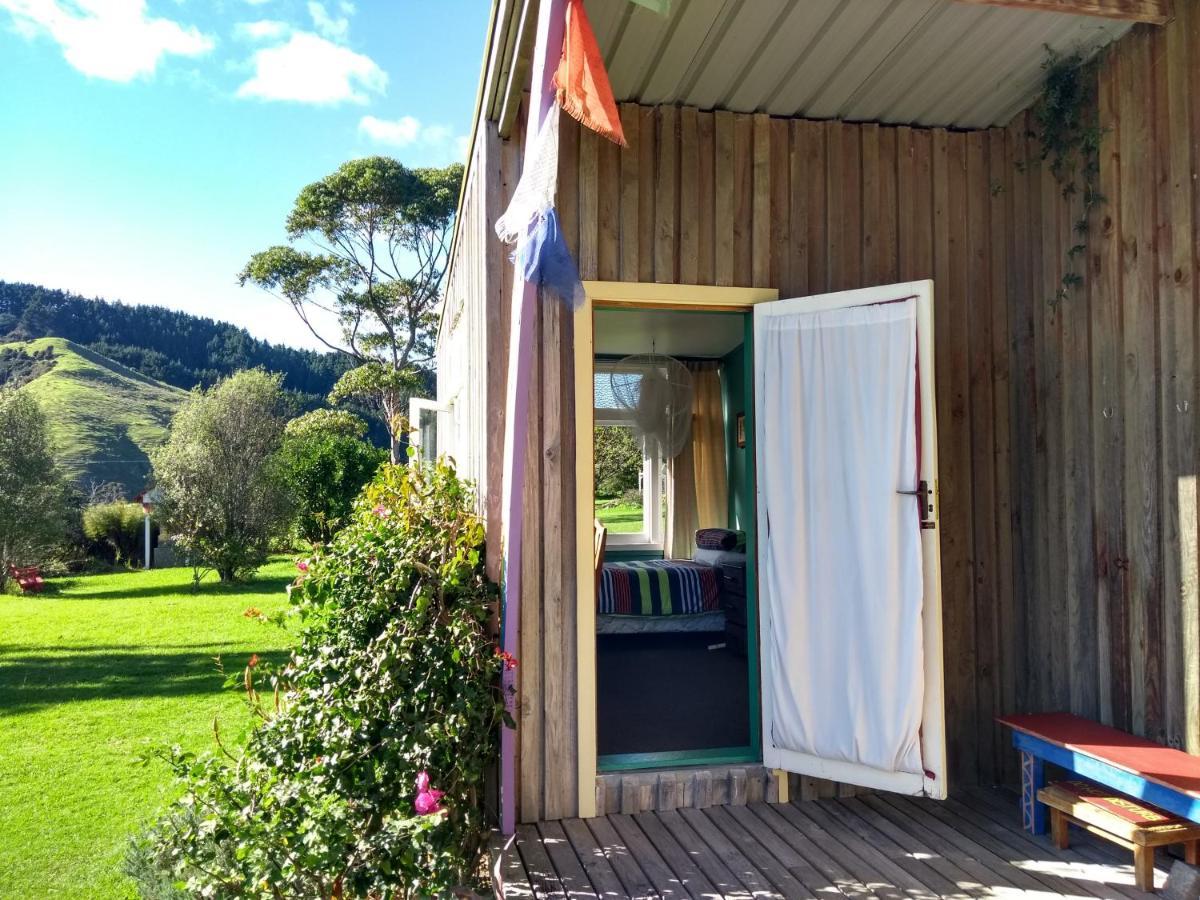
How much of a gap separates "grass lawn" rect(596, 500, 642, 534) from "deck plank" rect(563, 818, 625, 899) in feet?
22.7

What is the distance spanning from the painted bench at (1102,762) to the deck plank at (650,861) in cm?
143

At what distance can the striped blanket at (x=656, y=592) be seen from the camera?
6.48m

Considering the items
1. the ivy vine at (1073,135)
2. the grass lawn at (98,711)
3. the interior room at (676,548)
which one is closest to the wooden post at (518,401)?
the interior room at (676,548)

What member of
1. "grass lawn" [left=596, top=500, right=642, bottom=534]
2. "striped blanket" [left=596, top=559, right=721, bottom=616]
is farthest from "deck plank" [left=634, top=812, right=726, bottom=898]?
"grass lawn" [left=596, top=500, right=642, bottom=534]

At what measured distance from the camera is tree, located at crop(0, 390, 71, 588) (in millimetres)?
12344

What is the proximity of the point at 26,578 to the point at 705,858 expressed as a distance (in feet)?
41.9

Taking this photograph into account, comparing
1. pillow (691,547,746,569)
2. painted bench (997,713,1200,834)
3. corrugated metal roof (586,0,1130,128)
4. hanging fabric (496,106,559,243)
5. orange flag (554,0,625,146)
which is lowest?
painted bench (997,713,1200,834)

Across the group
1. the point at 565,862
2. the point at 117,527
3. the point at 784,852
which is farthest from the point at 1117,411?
the point at 117,527

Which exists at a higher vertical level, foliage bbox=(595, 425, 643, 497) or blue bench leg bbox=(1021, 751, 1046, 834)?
foliage bbox=(595, 425, 643, 497)

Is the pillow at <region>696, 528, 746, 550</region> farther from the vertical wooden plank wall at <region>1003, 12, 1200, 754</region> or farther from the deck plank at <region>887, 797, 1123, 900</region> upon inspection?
the deck plank at <region>887, 797, 1123, 900</region>

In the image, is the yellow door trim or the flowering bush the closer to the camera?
the flowering bush

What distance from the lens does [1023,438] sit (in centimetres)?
378

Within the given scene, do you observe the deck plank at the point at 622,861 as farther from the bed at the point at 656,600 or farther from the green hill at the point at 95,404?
the green hill at the point at 95,404

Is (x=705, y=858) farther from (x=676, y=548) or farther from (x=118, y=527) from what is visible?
(x=118, y=527)
